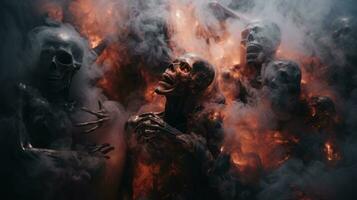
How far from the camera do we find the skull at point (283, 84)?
6941mm

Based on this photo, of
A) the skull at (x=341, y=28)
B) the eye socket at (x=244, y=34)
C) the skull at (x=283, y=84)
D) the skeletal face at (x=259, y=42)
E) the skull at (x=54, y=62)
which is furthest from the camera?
the skull at (x=341, y=28)

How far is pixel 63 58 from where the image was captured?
5.76 metres

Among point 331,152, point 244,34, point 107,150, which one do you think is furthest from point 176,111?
point 331,152

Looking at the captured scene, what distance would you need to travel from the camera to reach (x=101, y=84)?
643 cm

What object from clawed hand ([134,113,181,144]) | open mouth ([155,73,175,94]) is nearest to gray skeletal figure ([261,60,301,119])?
open mouth ([155,73,175,94])

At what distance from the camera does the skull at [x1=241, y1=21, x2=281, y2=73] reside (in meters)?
7.26

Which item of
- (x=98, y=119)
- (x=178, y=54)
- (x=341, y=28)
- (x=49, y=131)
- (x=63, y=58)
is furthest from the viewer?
(x=341, y=28)

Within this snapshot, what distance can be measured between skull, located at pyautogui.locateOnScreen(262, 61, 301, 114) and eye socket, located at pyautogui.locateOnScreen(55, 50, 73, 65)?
10.3 ft

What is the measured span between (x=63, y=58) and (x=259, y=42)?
10.6 feet

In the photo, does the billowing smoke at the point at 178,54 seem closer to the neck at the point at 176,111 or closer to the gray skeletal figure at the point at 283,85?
the gray skeletal figure at the point at 283,85

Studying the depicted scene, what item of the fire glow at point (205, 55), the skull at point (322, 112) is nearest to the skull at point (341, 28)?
the fire glow at point (205, 55)

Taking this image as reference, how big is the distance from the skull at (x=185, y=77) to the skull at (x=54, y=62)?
1.21m

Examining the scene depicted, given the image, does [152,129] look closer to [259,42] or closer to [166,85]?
[166,85]

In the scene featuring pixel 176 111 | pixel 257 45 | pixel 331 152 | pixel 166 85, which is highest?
pixel 257 45
